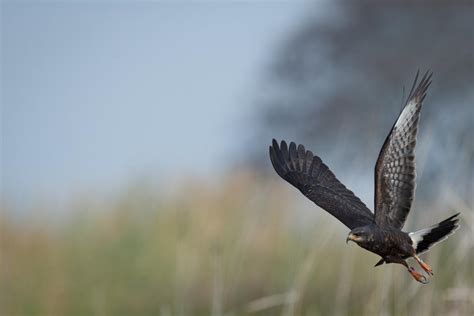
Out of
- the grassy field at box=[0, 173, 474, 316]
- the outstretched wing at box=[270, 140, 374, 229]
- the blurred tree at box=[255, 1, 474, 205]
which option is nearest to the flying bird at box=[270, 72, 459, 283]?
the outstretched wing at box=[270, 140, 374, 229]

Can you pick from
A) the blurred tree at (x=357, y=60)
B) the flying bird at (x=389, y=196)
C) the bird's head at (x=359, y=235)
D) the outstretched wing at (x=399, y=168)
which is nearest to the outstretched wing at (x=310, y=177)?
the flying bird at (x=389, y=196)

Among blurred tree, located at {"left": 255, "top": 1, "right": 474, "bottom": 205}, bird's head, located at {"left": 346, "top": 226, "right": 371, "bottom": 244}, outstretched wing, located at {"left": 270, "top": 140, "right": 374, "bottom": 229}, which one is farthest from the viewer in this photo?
blurred tree, located at {"left": 255, "top": 1, "right": 474, "bottom": 205}

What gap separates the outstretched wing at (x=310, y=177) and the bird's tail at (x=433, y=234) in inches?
13.5

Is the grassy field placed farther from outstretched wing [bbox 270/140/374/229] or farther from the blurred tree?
outstretched wing [bbox 270/140/374/229]

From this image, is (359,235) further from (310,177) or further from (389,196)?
(310,177)

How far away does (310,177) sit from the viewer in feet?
13.3

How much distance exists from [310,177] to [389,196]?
2.02ft

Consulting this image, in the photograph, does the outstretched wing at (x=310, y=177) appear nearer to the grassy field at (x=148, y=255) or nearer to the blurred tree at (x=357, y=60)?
the grassy field at (x=148, y=255)

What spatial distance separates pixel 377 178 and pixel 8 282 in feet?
23.4

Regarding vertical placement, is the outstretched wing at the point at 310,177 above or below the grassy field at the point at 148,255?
below

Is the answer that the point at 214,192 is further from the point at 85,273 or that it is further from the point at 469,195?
the point at 469,195

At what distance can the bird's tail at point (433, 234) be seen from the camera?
134 inches

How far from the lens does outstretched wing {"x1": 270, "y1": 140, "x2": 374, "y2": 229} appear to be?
3.84 metres

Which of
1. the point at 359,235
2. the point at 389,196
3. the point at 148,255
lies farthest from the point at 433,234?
the point at 148,255
